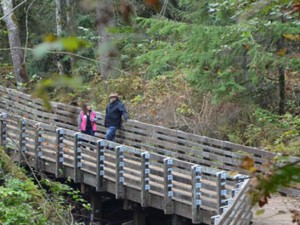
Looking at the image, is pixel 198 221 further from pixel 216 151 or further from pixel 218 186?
pixel 216 151

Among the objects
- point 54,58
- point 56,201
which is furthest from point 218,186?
point 54,58

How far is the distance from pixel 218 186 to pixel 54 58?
55.1ft

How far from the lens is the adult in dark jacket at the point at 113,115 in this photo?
1675 centimetres

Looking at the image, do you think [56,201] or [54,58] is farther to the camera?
[54,58]

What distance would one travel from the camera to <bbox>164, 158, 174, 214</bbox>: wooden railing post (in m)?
13.2

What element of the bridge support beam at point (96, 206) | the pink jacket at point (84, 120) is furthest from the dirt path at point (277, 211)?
the pink jacket at point (84, 120)

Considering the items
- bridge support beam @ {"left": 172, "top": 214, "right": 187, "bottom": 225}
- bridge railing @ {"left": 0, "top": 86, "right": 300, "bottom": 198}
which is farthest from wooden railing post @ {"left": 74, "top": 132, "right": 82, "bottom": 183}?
bridge support beam @ {"left": 172, "top": 214, "right": 187, "bottom": 225}

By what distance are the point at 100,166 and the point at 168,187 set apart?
2.45 meters

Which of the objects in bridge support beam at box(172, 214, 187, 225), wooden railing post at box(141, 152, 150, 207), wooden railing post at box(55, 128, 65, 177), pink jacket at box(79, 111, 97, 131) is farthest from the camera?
pink jacket at box(79, 111, 97, 131)

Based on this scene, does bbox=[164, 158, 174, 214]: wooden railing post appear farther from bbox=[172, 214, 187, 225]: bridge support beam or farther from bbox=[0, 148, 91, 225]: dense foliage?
bbox=[0, 148, 91, 225]: dense foliage

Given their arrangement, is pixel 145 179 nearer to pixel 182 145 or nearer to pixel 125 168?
pixel 125 168

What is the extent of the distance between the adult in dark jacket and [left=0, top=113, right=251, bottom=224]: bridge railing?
0.52 meters

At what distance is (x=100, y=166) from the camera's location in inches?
603

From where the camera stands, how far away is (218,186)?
1205 cm
